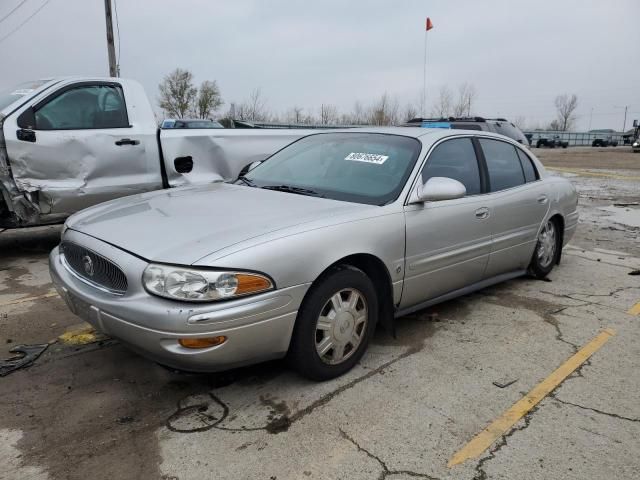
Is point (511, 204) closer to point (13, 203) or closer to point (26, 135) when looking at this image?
point (26, 135)

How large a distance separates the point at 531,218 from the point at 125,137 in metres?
4.46

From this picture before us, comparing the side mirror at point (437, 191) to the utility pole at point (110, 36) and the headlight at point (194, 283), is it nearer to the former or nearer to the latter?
the headlight at point (194, 283)

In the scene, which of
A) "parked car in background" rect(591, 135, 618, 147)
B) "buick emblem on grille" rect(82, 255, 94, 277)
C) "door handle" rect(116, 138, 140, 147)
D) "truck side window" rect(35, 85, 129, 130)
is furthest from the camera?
"parked car in background" rect(591, 135, 618, 147)

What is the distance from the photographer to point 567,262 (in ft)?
19.7

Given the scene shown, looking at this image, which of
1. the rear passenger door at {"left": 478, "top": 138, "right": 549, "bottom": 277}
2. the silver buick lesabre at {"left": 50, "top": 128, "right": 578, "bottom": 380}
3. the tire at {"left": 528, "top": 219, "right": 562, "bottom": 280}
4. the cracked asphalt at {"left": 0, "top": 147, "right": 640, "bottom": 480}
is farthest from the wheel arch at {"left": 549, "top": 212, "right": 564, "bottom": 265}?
the cracked asphalt at {"left": 0, "top": 147, "right": 640, "bottom": 480}

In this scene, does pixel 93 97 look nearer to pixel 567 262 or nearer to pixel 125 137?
pixel 125 137

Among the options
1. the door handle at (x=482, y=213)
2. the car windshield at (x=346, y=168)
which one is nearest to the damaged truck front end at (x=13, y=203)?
the car windshield at (x=346, y=168)

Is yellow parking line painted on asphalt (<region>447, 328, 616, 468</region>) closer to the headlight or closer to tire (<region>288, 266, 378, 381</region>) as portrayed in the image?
tire (<region>288, 266, 378, 381</region>)

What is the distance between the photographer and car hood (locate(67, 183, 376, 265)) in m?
2.67

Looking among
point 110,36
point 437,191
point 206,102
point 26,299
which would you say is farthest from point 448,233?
point 206,102

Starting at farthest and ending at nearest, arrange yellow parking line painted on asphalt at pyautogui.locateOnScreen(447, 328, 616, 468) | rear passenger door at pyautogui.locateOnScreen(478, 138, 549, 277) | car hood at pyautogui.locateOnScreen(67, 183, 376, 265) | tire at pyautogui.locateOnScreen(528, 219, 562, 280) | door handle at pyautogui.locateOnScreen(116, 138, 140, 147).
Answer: door handle at pyautogui.locateOnScreen(116, 138, 140, 147)
tire at pyautogui.locateOnScreen(528, 219, 562, 280)
rear passenger door at pyautogui.locateOnScreen(478, 138, 549, 277)
car hood at pyautogui.locateOnScreen(67, 183, 376, 265)
yellow parking line painted on asphalt at pyautogui.locateOnScreen(447, 328, 616, 468)

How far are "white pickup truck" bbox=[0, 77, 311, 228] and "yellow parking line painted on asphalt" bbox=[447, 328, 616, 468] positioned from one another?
4.57 m

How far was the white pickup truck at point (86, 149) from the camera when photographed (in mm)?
5387

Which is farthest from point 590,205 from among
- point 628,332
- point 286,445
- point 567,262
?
point 286,445
